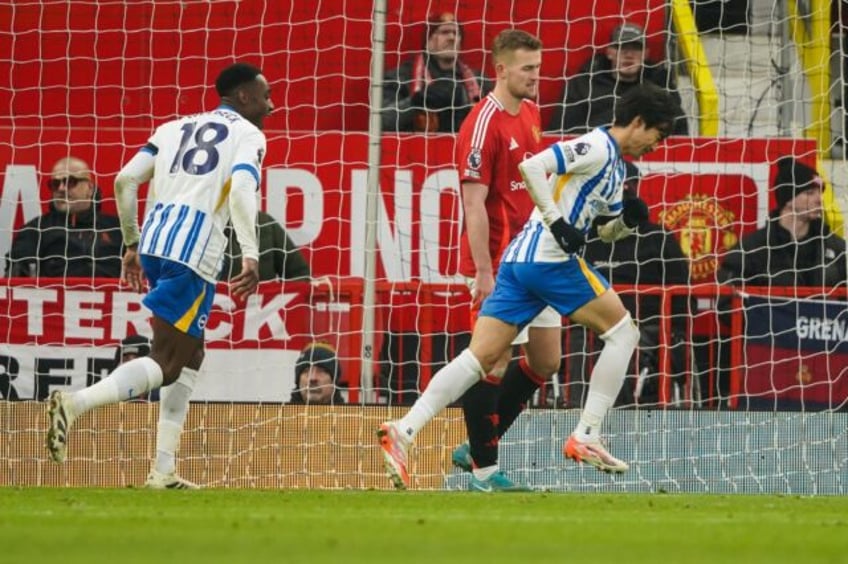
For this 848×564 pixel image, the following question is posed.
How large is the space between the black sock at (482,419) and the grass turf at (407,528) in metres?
0.63

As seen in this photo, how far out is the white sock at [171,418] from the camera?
8.53 metres

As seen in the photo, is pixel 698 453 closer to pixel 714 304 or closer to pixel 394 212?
pixel 714 304

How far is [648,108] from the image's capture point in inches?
328

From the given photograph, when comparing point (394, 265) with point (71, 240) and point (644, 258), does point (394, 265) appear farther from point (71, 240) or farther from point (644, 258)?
point (71, 240)

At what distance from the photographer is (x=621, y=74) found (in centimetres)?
1229

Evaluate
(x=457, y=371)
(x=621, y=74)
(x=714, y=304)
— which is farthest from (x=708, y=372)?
(x=457, y=371)

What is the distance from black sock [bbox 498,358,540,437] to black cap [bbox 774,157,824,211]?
3396mm

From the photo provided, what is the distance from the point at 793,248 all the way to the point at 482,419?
365cm

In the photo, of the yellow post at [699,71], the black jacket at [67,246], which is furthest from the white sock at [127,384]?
the yellow post at [699,71]

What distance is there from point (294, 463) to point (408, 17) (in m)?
4.14

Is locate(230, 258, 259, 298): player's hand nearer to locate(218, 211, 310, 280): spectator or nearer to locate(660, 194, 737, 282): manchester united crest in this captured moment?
locate(218, 211, 310, 280): spectator

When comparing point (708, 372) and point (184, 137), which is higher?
point (184, 137)

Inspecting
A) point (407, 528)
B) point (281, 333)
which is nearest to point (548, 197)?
point (407, 528)

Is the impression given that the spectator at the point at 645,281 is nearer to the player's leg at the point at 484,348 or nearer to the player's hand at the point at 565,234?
the player's leg at the point at 484,348
